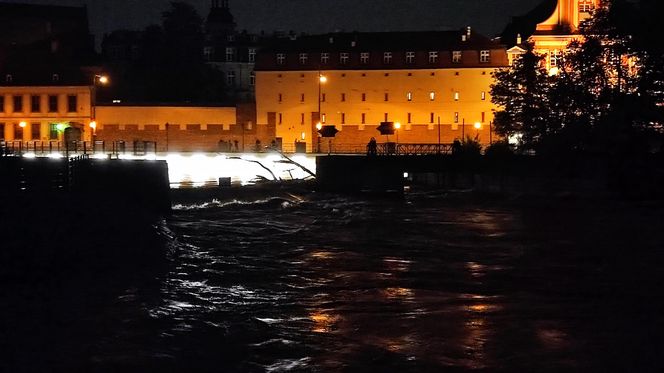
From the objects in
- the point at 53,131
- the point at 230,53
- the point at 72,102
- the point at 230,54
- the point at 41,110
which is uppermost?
the point at 230,53

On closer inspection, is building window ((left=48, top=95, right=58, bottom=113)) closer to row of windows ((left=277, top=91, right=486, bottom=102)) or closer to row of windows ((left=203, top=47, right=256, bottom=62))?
row of windows ((left=277, top=91, right=486, bottom=102))

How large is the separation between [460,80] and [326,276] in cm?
7306

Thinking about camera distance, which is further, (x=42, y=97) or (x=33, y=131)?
(x=42, y=97)

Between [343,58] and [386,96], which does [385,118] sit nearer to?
[386,96]

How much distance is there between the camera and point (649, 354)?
45.4 ft

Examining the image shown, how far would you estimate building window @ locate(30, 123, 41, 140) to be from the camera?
87.9 m

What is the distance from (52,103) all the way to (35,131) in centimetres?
292

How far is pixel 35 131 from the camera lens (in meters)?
88.2

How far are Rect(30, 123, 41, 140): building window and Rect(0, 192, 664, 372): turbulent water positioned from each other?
62105mm

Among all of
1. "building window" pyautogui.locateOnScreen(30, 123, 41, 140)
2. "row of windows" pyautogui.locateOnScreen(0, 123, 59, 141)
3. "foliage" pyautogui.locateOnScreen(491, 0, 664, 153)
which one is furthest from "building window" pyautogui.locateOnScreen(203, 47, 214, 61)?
"foliage" pyautogui.locateOnScreen(491, 0, 664, 153)

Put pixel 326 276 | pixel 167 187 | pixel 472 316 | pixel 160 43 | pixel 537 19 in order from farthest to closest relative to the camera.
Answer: pixel 160 43 → pixel 537 19 → pixel 167 187 → pixel 326 276 → pixel 472 316

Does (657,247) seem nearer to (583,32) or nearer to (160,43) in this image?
(583,32)

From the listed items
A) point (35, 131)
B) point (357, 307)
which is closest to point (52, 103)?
point (35, 131)

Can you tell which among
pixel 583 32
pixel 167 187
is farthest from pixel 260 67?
pixel 167 187
